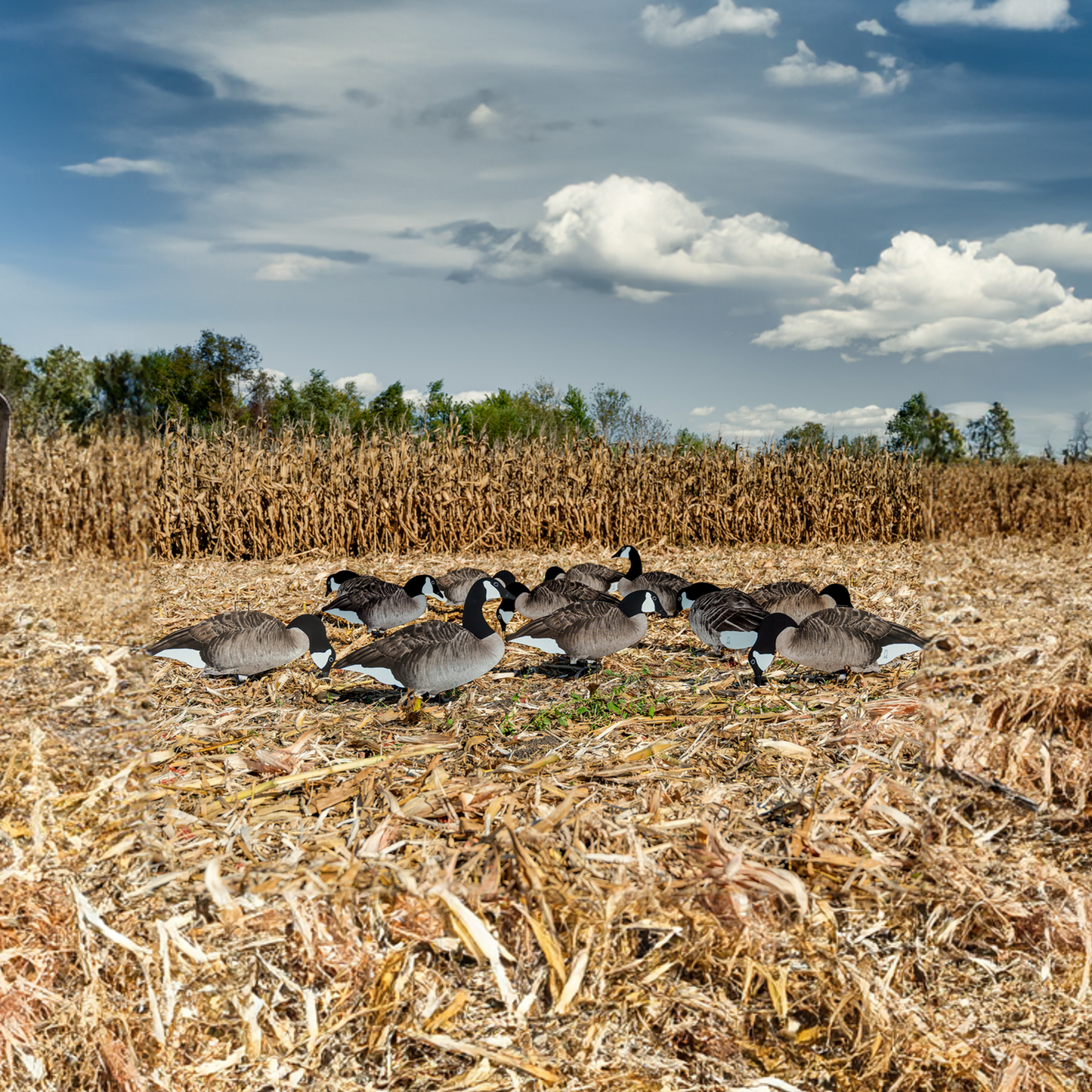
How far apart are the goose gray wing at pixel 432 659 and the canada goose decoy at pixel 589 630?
0.98 m

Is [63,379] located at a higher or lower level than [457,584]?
higher

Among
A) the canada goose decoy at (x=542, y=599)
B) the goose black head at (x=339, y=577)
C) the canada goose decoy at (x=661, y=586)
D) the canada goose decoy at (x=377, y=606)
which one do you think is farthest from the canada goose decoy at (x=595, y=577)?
the goose black head at (x=339, y=577)

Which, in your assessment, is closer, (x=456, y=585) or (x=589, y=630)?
(x=589, y=630)

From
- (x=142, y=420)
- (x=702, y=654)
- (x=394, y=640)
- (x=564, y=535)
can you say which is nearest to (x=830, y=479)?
(x=564, y=535)

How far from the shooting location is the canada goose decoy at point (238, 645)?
6.68 metres

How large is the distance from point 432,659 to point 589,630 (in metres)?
1.61

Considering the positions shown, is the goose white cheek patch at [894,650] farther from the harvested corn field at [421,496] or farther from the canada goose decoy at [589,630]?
the harvested corn field at [421,496]

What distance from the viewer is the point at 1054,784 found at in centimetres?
530

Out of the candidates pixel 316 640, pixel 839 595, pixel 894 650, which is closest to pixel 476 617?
pixel 316 640

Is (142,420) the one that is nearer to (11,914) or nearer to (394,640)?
(394,640)

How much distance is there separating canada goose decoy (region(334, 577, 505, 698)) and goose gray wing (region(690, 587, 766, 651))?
2233 mm

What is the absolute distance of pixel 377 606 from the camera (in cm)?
917

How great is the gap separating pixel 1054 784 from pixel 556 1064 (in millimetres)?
3938

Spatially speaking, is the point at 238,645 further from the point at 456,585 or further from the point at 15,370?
the point at 15,370
